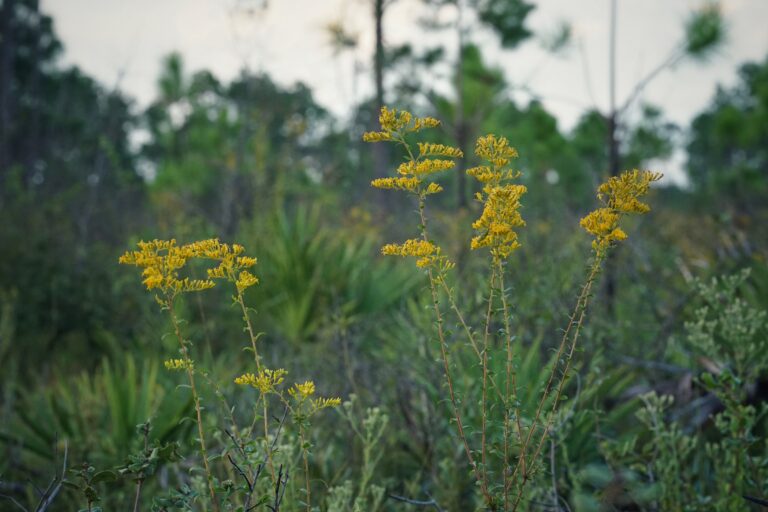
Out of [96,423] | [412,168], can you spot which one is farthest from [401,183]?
[96,423]

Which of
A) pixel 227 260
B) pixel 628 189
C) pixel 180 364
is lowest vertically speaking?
pixel 180 364

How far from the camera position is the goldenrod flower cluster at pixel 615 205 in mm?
1487

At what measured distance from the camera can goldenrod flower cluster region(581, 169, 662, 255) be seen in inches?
58.6

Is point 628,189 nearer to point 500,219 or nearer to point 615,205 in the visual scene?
point 615,205

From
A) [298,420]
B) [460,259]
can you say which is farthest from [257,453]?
[460,259]

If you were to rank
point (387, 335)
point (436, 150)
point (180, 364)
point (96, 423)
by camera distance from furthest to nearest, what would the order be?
point (387, 335), point (96, 423), point (436, 150), point (180, 364)

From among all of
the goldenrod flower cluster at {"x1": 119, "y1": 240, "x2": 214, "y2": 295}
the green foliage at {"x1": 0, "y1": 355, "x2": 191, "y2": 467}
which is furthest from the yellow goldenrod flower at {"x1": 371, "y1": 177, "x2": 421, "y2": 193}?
the green foliage at {"x1": 0, "y1": 355, "x2": 191, "y2": 467}

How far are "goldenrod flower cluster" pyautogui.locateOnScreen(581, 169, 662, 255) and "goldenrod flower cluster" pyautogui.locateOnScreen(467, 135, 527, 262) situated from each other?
0.15m

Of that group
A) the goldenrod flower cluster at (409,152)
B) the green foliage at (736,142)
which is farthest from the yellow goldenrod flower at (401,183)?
the green foliage at (736,142)

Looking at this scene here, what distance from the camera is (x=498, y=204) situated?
1.55m

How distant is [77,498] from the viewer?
3.02 metres

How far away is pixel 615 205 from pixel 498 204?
0.25 metres

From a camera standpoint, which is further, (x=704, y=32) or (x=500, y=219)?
(x=704, y=32)

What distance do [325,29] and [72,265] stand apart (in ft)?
20.2
